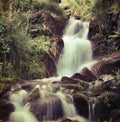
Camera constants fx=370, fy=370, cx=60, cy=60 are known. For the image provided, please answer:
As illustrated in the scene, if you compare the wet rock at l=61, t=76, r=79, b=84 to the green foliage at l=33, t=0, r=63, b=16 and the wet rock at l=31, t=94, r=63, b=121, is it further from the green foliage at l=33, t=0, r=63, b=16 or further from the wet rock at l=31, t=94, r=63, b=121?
the green foliage at l=33, t=0, r=63, b=16

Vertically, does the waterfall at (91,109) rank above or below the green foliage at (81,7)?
below

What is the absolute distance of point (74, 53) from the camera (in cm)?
1184

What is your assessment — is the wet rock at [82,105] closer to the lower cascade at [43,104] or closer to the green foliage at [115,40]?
the lower cascade at [43,104]

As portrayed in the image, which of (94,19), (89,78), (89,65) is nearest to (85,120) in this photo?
(89,78)

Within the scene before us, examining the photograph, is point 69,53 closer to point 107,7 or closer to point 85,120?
point 107,7

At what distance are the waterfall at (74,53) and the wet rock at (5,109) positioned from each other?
325 centimetres

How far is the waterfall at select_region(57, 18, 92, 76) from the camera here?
37.7 ft

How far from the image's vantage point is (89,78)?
9953 millimetres

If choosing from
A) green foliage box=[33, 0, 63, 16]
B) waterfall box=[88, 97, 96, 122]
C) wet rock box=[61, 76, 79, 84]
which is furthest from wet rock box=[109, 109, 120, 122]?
green foliage box=[33, 0, 63, 16]

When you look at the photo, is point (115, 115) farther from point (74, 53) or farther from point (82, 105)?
point (74, 53)

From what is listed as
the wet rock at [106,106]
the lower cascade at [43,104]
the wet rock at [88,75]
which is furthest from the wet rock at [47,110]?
the wet rock at [88,75]

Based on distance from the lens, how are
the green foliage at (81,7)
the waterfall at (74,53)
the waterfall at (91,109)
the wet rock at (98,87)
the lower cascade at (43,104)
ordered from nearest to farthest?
the lower cascade at (43,104) → the waterfall at (91,109) → the wet rock at (98,87) → the waterfall at (74,53) → the green foliage at (81,7)

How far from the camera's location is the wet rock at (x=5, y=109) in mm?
8258

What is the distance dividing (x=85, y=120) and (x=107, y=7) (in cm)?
593
